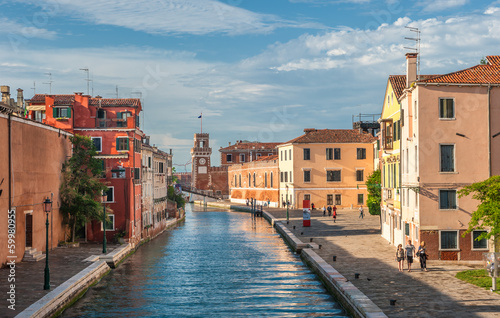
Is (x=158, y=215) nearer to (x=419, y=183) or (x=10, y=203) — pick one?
(x=10, y=203)

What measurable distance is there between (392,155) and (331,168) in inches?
1577

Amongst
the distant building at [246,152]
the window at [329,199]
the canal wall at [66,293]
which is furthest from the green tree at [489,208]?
the distant building at [246,152]

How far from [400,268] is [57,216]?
22.0 meters

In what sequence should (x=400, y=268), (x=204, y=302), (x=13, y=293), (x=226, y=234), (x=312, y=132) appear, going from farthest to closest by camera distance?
1. (x=312, y=132)
2. (x=226, y=234)
3. (x=400, y=268)
4. (x=204, y=302)
5. (x=13, y=293)

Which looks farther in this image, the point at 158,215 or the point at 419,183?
the point at 158,215

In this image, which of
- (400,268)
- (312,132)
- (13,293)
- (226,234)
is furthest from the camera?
(312,132)

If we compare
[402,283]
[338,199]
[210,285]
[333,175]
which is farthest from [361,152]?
[402,283]

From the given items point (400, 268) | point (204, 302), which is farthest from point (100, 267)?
point (400, 268)

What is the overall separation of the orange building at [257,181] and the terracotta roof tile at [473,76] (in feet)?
182

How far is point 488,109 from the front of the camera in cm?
3089

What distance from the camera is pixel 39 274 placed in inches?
1088

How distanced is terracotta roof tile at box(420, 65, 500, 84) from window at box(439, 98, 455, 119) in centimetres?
98

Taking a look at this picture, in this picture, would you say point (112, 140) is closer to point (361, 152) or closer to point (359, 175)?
point (361, 152)

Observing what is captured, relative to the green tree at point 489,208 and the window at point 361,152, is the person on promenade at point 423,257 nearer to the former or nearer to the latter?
the green tree at point 489,208
